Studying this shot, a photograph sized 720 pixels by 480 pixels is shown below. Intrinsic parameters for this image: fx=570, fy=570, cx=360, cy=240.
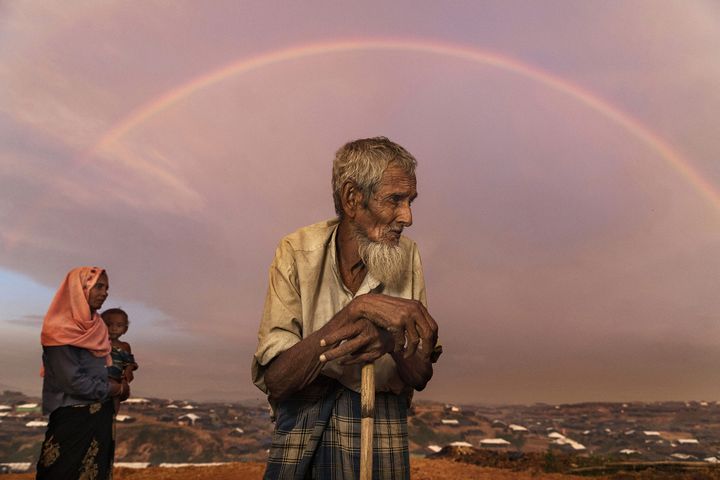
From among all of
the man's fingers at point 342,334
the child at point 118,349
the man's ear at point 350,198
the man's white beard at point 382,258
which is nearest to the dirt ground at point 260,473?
the child at point 118,349

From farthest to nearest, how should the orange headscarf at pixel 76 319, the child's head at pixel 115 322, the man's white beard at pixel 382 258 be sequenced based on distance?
the child's head at pixel 115 322 < the orange headscarf at pixel 76 319 < the man's white beard at pixel 382 258

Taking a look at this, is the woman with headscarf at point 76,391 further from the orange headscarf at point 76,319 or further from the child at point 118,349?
the child at point 118,349

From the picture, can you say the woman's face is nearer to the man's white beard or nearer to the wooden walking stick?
the man's white beard

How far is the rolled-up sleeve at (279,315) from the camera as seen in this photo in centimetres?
217

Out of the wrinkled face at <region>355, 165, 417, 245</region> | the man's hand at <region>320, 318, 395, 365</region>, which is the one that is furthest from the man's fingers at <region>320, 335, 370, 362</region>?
the wrinkled face at <region>355, 165, 417, 245</region>

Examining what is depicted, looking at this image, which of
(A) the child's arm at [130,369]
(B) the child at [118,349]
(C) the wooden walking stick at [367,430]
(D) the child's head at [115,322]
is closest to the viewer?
(C) the wooden walking stick at [367,430]

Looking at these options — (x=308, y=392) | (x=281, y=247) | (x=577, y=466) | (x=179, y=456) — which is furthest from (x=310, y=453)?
(x=179, y=456)

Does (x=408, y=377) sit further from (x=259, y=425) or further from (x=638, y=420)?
(x=638, y=420)

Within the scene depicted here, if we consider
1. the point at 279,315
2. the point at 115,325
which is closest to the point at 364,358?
the point at 279,315

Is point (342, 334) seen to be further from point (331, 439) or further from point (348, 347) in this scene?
point (331, 439)

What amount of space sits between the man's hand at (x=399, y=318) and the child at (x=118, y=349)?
→ 4925mm

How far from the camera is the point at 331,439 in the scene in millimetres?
2238

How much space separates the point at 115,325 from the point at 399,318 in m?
5.82

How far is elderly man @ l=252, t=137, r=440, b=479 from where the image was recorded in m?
2.03
